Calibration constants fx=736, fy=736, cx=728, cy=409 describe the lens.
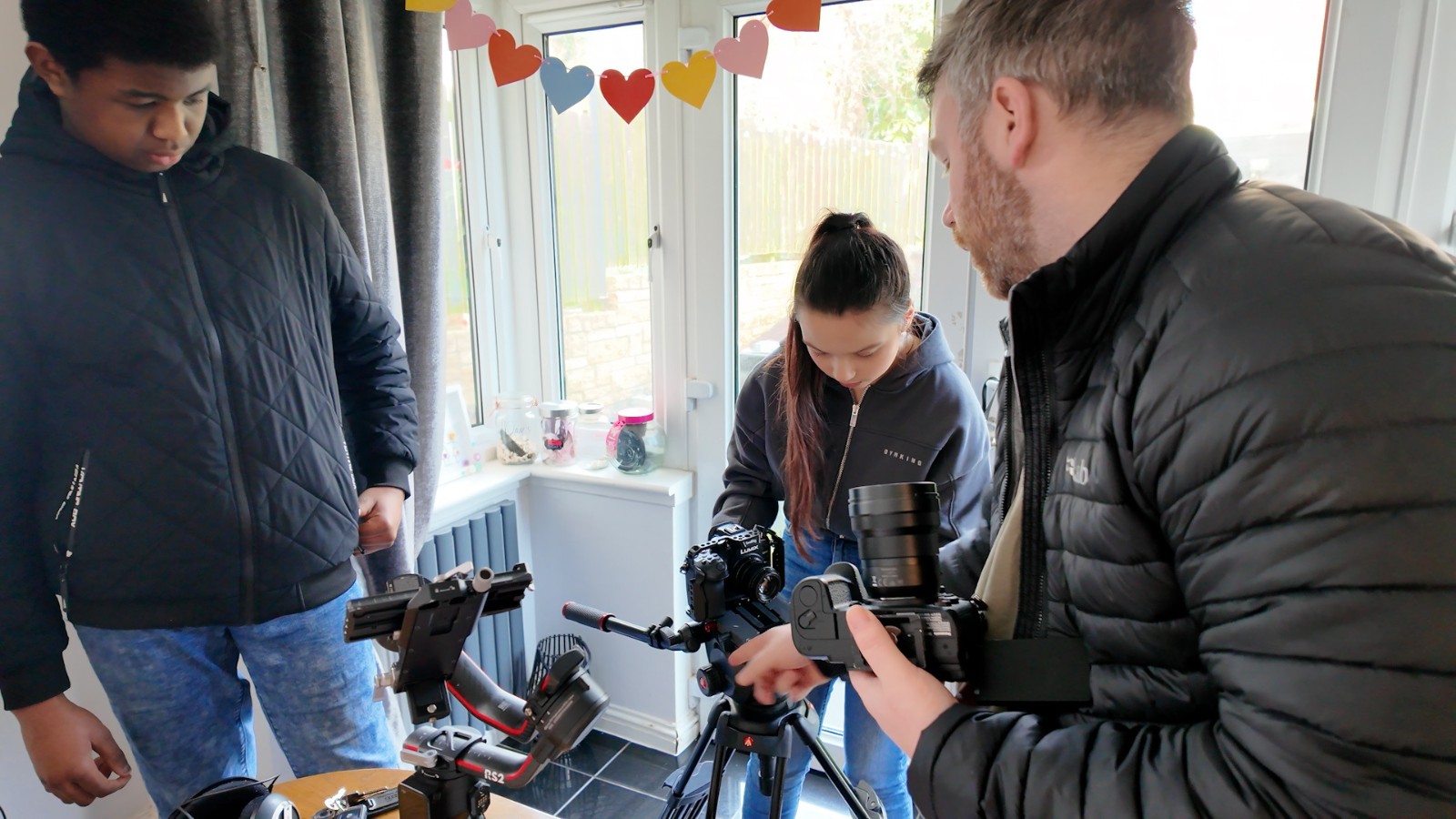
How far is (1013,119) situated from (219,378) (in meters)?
1.08

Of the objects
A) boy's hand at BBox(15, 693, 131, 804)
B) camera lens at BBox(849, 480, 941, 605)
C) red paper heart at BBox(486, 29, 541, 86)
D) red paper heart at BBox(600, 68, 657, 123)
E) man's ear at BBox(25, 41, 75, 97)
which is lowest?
boy's hand at BBox(15, 693, 131, 804)

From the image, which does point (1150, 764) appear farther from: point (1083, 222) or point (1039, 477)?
point (1083, 222)

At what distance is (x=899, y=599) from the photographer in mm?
763

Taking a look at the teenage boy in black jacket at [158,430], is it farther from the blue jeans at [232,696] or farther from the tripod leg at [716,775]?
the tripod leg at [716,775]

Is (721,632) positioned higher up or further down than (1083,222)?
further down

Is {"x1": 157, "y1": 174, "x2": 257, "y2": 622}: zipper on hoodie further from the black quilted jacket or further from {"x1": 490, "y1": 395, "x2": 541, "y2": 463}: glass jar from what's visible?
{"x1": 490, "y1": 395, "x2": 541, "y2": 463}: glass jar

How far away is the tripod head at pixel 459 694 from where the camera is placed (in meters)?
0.77

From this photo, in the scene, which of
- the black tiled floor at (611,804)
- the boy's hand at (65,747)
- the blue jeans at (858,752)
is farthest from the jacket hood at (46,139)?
the black tiled floor at (611,804)

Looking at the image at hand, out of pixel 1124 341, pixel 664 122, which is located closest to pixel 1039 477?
pixel 1124 341

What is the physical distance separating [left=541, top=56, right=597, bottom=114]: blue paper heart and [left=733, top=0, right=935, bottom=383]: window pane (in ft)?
1.42

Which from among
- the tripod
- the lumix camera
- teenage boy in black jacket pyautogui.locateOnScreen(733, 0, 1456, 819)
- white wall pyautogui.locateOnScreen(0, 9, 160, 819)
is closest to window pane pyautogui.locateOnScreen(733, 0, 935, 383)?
the lumix camera

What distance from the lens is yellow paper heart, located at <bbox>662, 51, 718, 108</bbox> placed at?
1909 millimetres

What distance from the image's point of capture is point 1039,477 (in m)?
0.71

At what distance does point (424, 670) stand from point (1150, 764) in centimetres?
69
